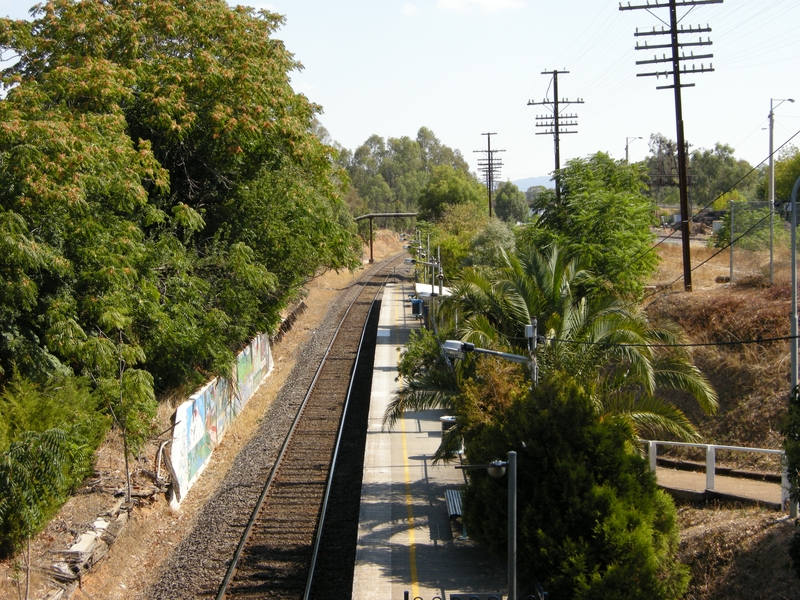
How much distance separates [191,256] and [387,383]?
8.15 meters

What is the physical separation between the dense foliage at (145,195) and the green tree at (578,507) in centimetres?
725

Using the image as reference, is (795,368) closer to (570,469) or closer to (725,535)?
(725,535)

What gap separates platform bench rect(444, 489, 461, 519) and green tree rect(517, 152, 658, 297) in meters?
6.77

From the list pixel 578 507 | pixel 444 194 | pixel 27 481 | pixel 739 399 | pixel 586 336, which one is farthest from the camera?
pixel 444 194

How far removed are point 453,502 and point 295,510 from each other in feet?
11.1

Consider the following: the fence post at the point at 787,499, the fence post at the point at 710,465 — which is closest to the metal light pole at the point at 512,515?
the fence post at the point at 787,499

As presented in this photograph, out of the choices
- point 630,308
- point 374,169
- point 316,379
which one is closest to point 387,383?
point 316,379

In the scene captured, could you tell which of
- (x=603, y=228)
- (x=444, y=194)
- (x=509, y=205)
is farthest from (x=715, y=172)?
(x=603, y=228)

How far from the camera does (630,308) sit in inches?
605

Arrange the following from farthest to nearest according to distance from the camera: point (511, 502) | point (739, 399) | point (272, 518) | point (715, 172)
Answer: point (715, 172) → point (739, 399) → point (272, 518) → point (511, 502)

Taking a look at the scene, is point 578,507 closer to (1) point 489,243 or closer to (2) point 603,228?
(2) point 603,228

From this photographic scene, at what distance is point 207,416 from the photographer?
1928 centimetres

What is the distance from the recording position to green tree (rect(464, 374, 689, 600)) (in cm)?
1000

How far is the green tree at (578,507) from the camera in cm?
1000
